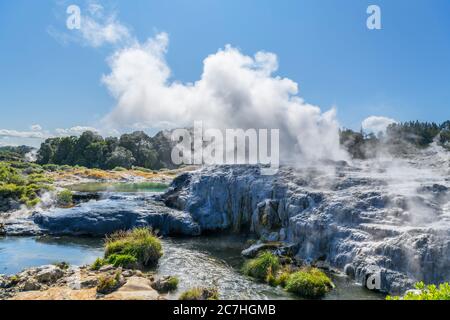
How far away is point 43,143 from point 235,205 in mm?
106967

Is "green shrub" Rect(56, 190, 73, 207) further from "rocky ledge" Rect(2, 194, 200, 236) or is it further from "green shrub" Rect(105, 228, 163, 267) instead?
"green shrub" Rect(105, 228, 163, 267)

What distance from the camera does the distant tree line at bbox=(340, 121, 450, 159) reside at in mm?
49656

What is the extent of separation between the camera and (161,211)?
106ft

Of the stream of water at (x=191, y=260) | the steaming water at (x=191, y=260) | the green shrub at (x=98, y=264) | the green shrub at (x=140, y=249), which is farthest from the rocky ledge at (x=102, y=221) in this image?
the green shrub at (x=98, y=264)

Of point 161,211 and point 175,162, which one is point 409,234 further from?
point 175,162

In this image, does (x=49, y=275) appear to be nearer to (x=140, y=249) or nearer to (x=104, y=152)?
(x=140, y=249)

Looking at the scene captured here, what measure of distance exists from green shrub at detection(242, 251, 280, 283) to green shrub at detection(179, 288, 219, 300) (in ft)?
13.2

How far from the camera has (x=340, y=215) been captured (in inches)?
870

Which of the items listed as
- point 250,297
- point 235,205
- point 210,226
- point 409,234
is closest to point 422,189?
point 409,234

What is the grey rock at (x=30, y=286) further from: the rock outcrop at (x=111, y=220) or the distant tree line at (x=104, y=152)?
the distant tree line at (x=104, y=152)

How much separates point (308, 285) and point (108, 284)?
29.3 ft

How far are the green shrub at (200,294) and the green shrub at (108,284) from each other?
288 centimetres

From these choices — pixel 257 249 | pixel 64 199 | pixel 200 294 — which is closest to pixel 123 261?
Result: pixel 200 294

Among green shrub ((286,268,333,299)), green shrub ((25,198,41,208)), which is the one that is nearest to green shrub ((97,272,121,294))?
green shrub ((286,268,333,299))
